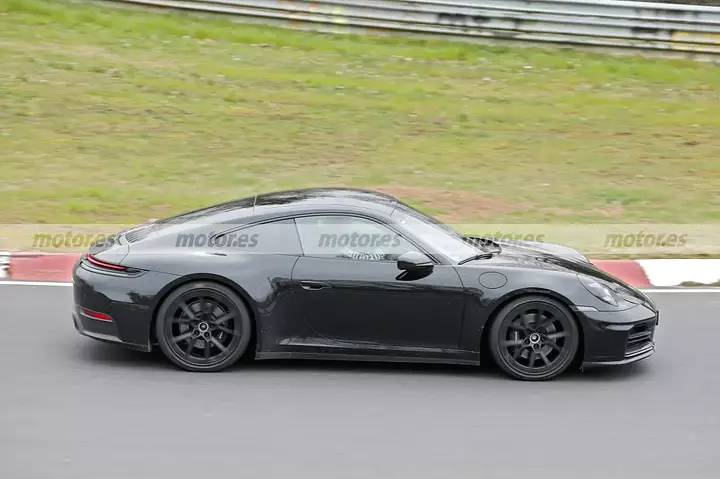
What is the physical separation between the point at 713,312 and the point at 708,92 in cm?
808

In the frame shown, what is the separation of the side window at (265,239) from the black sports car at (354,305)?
0.01m

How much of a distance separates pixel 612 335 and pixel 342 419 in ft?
6.59

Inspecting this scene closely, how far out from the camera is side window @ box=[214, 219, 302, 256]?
22.9 ft

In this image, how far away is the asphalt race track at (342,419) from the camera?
555 cm

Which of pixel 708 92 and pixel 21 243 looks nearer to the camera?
pixel 21 243

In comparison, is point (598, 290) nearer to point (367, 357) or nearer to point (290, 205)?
point (367, 357)

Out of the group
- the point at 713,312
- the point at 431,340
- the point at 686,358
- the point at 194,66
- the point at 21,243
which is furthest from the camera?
the point at 194,66

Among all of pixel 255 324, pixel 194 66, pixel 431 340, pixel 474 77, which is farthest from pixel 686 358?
pixel 194 66

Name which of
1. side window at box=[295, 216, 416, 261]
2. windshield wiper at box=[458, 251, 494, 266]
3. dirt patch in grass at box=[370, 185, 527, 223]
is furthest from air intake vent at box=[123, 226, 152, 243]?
dirt patch in grass at box=[370, 185, 527, 223]

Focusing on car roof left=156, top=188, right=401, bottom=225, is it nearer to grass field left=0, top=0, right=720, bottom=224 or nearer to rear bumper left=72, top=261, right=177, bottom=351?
rear bumper left=72, top=261, right=177, bottom=351

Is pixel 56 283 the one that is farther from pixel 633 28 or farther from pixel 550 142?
pixel 633 28

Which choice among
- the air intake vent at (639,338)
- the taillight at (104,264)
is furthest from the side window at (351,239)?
the air intake vent at (639,338)

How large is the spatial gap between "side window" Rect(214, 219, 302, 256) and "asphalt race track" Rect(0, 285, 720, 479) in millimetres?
859

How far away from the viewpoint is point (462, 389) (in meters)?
6.75
